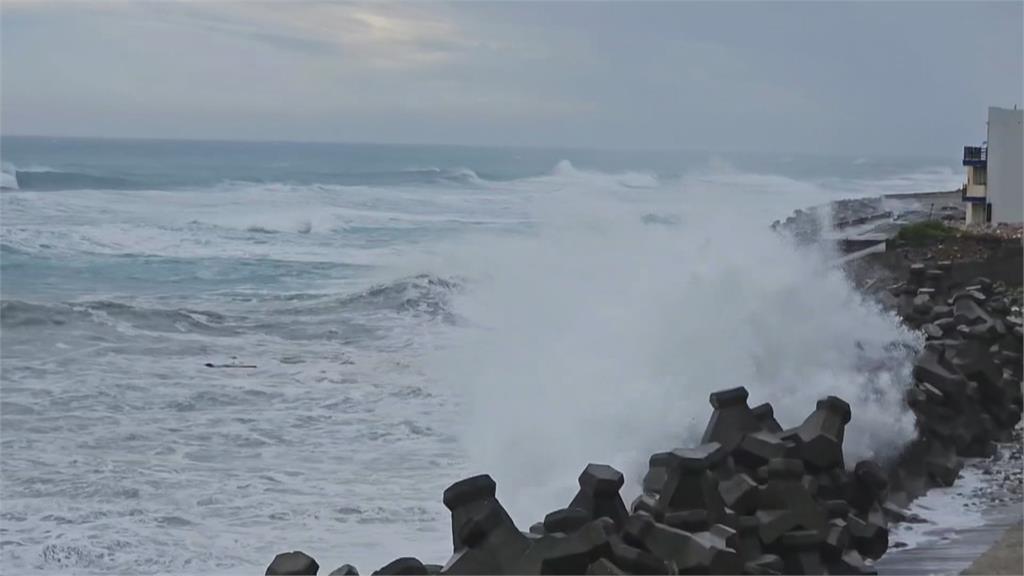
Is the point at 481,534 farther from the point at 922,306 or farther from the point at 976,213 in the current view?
the point at 976,213

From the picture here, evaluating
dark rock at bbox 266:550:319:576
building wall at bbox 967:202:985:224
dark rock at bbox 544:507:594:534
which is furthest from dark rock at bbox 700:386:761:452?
building wall at bbox 967:202:985:224

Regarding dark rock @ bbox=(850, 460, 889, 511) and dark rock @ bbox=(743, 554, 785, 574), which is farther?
dark rock @ bbox=(850, 460, 889, 511)

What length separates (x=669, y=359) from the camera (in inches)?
284

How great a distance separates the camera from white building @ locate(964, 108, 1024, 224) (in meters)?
17.4

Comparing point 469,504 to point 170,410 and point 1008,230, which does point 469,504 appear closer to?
point 170,410

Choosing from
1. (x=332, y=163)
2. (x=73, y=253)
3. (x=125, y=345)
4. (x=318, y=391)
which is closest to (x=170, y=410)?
(x=318, y=391)

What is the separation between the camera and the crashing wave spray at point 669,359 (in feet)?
21.2

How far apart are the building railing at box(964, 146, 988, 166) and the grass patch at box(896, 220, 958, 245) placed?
352 cm

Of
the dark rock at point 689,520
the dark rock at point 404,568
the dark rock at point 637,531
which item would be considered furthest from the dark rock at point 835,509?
the dark rock at point 404,568

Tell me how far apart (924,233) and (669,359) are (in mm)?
8634

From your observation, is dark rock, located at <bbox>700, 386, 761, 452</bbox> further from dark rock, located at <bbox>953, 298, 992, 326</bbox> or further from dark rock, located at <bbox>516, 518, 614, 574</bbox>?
dark rock, located at <bbox>953, 298, 992, 326</bbox>

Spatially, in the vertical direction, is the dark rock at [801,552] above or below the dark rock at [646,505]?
below

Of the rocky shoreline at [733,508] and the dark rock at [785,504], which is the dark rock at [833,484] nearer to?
the rocky shoreline at [733,508]

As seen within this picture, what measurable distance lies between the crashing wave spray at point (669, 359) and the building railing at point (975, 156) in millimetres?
9328
